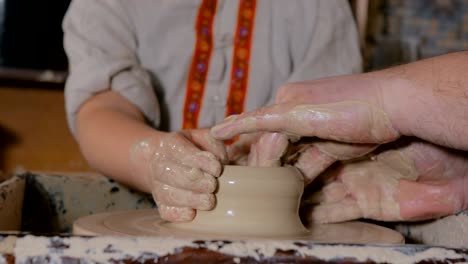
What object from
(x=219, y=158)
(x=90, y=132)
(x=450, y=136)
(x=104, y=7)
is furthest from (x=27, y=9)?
(x=450, y=136)

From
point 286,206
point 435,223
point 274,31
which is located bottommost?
point 435,223

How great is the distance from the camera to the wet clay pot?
75 cm

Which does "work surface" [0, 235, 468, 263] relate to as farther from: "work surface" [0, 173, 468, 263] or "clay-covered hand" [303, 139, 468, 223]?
"clay-covered hand" [303, 139, 468, 223]

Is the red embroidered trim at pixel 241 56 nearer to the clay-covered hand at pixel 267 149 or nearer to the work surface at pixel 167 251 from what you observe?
the clay-covered hand at pixel 267 149

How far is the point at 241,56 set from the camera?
1324 millimetres

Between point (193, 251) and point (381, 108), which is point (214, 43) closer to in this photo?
point (381, 108)

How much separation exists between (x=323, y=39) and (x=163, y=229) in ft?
2.29

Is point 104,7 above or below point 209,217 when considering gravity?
above

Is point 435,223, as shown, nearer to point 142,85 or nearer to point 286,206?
point 286,206

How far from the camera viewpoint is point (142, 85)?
1.23 metres

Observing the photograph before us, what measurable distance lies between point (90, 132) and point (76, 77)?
6.1 inches

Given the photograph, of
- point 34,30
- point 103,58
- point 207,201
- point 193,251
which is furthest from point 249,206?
point 34,30

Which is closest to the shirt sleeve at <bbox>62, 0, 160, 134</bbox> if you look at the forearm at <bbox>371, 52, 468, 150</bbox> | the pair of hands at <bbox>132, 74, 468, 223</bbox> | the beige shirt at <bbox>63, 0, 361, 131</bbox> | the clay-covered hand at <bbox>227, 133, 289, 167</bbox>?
the beige shirt at <bbox>63, 0, 361, 131</bbox>

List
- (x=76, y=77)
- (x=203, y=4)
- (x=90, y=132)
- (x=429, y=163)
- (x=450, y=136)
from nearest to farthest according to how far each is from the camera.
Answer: (x=450, y=136), (x=429, y=163), (x=90, y=132), (x=76, y=77), (x=203, y=4)
